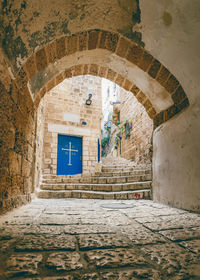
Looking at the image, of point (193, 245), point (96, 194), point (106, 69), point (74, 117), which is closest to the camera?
point (193, 245)

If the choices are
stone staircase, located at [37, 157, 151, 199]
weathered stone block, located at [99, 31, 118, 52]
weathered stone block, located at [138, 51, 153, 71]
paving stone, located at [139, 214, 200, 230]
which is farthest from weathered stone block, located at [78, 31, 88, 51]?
stone staircase, located at [37, 157, 151, 199]

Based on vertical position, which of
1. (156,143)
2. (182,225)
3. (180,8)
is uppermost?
(180,8)

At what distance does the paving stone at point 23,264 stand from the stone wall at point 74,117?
6.17m

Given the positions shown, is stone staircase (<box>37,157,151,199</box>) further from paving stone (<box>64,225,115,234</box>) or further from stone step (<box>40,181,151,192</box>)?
paving stone (<box>64,225,115,234</box>)

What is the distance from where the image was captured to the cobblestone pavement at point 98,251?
0.78 m

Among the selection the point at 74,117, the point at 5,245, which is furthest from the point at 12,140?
the point at 74,117

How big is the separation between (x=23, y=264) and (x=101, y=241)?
499 mm

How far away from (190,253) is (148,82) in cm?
268

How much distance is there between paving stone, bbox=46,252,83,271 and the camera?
816mm

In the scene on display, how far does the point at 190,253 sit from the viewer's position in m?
0.99

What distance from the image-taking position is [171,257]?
932 mm

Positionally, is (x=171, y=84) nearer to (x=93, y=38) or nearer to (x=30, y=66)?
(x=93, y=38)

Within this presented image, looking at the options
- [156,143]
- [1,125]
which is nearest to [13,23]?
[1,125]

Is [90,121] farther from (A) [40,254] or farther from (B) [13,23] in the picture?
(A) [40,254]
